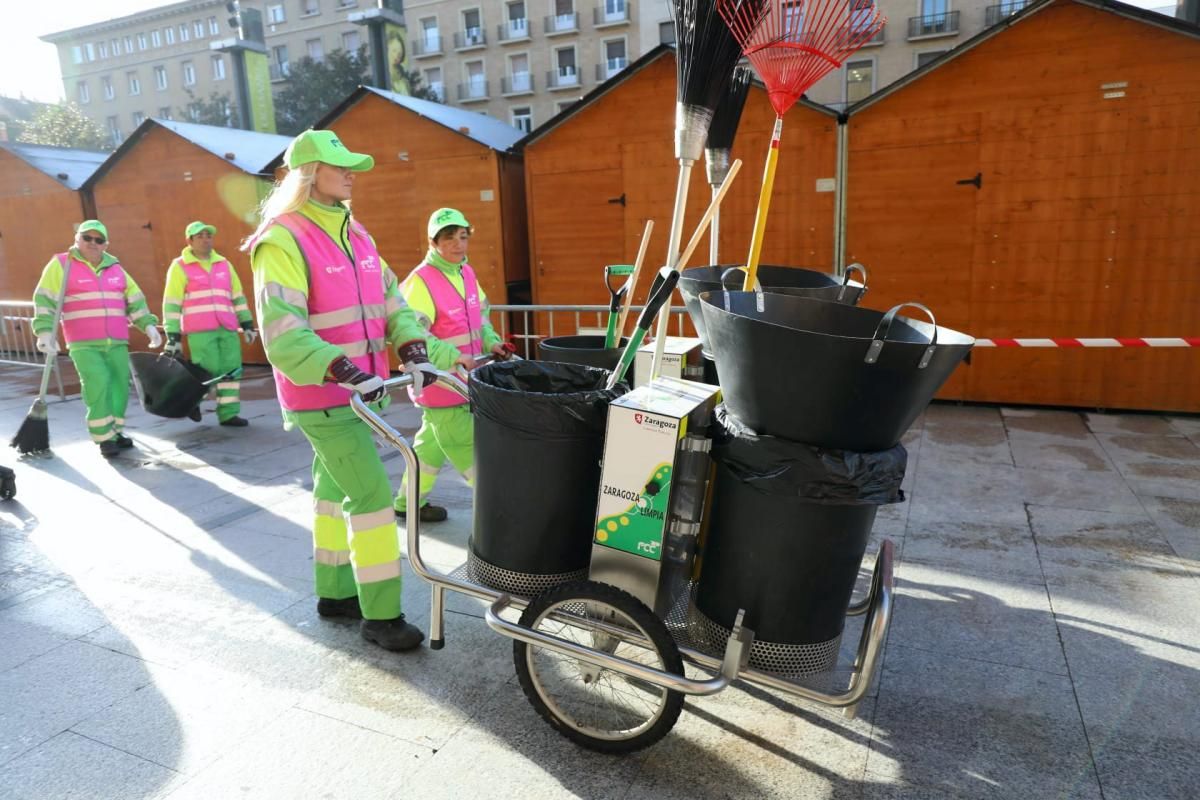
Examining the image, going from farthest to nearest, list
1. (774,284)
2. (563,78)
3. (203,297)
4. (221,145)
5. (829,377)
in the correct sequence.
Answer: (563,78)
(221,145)
(203,297)
(774,284)
(829,377)

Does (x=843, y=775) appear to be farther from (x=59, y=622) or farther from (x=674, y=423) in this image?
(x=59, y=622)

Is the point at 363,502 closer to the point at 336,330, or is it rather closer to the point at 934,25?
the point at 336,330

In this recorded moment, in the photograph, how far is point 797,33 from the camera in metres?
2.31

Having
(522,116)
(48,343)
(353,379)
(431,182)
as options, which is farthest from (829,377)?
(522,116)

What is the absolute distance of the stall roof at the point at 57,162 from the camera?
1122cm

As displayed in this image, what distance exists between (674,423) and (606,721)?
1.09 meters

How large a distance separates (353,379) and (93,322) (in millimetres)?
4503

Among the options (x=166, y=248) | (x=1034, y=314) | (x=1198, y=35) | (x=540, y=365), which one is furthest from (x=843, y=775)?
(x=166, y=248)

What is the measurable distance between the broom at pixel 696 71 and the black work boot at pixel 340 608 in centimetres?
172

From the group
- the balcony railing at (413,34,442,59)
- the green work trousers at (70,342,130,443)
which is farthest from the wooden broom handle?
the balcony railing at (413,34,442,59)

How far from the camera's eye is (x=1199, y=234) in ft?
19.9

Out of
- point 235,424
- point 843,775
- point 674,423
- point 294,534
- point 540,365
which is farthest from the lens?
point 235,424

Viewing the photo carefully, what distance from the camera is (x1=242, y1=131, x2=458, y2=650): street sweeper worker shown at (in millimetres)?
2695

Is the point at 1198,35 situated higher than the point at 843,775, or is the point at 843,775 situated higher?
the point at 1198,35
